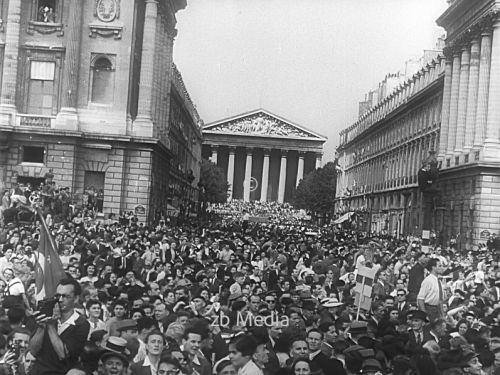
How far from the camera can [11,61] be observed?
51312 millimetres

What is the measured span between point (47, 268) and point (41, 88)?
38799 mm

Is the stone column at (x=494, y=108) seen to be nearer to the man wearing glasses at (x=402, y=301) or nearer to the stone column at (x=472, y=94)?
the stone column at (x=472, y=94)

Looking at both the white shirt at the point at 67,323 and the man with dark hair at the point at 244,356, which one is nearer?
the man with dark hair at the point at 244,356

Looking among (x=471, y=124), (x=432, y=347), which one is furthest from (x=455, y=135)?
(x=432, y=347)

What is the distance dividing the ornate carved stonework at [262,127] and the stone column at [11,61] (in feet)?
434

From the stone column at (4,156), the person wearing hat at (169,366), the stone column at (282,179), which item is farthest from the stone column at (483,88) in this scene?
the stone column at (282,179)

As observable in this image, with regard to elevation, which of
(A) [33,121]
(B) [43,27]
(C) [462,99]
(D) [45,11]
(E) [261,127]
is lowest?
(A) [33,121]

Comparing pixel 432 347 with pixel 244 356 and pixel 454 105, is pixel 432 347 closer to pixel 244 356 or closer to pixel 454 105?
pixel 244 356

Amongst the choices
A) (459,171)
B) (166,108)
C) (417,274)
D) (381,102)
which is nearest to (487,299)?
(417,274)

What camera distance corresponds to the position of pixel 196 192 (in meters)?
122

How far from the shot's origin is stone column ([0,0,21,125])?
5078 centimetres

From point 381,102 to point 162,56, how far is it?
168 feet

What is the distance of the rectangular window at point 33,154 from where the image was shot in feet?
165

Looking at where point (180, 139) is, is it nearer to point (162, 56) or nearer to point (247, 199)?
point (162, 56)
